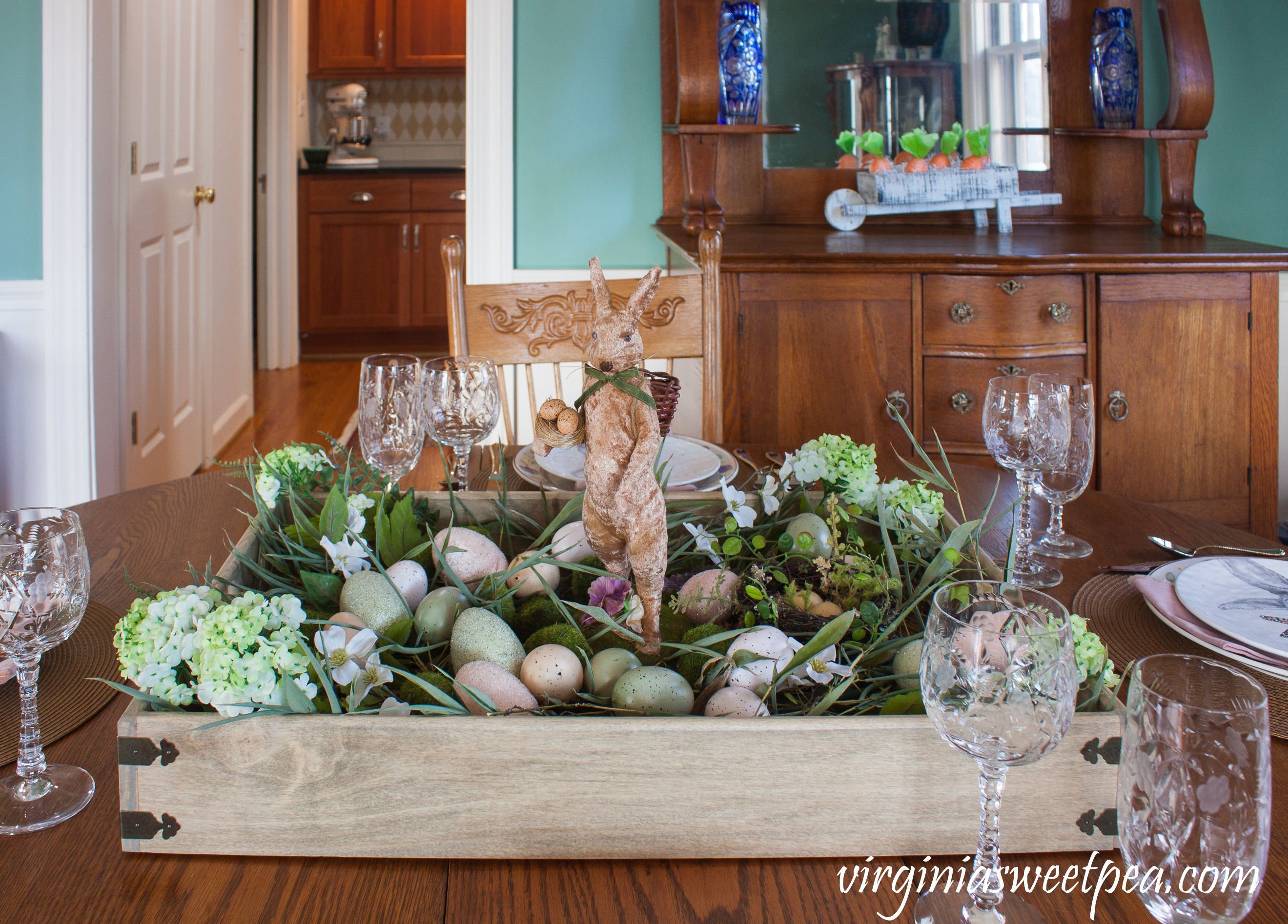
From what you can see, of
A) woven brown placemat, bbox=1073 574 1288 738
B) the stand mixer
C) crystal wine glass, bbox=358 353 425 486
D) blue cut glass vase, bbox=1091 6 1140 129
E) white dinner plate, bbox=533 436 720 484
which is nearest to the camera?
woven brown placemat, bbox=1073 574 1288 738

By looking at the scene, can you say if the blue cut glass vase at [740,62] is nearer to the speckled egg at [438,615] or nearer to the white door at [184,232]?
the white door at [184,232]

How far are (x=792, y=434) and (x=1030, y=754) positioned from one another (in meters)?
1.75

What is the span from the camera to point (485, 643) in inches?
28.4

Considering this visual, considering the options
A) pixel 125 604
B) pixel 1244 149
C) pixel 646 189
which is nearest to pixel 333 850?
pixel 125 604

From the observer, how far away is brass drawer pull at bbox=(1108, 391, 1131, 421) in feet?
7.39

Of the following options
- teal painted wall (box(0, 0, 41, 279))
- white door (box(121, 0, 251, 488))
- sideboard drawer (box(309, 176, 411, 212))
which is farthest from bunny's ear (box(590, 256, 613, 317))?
sideboard drawer (box(309, 176, 411, 212))

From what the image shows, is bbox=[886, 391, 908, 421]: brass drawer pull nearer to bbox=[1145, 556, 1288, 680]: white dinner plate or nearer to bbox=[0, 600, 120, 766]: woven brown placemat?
bbox=[1145, 556, 1288, 680]: white dinner plate

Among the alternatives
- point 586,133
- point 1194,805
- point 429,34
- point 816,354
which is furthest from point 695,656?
point 429,34

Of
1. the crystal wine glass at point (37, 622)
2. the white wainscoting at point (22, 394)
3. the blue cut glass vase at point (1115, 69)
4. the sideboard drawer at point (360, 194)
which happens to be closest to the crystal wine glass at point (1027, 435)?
the crystal wine glass at point (37, 622)

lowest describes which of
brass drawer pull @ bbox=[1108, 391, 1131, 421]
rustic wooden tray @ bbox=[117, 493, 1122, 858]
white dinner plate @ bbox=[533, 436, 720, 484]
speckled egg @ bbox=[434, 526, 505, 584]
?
rustic wooden tray @ bbox=[117, 493, 1122, 858]

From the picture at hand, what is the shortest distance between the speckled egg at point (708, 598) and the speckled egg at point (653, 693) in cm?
14

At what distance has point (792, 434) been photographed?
7.46 ft

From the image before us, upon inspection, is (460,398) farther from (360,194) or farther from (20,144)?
(360,194)

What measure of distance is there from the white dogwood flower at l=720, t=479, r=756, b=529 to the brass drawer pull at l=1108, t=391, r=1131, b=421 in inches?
62.5
